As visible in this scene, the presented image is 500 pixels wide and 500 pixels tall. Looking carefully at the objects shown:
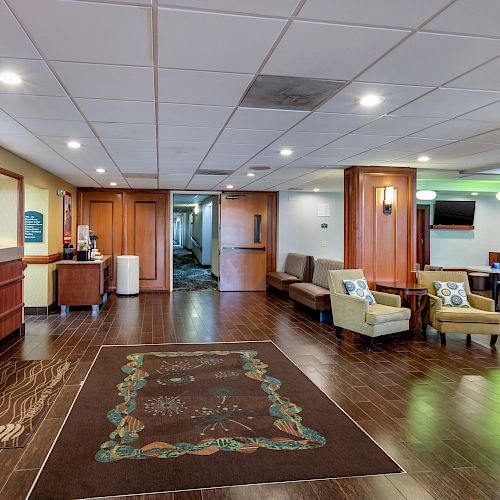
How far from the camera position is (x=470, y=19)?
2.08 m

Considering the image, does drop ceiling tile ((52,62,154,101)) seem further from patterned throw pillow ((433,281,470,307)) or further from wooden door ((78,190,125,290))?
wooden door ((78,190,125,290))

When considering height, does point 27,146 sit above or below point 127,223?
above


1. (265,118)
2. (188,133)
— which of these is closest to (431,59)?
(265,118)

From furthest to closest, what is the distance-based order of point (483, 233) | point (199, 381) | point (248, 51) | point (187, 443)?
point (483, 233) → point (199, 381) → point (187, 443) → point (248, 51)

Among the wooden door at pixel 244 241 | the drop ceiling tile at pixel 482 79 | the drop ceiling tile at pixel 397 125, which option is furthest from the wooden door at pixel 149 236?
the drop ceiling tile at pixel 482 79

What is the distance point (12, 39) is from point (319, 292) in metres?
5.54

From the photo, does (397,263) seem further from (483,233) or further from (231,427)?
(483,233)

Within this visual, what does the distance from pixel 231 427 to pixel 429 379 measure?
7.05 feet

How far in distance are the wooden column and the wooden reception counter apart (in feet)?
14.0

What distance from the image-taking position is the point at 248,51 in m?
2.46

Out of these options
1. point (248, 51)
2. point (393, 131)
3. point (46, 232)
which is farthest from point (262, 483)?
point (46, 232)

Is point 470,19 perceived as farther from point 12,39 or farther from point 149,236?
point 149,236

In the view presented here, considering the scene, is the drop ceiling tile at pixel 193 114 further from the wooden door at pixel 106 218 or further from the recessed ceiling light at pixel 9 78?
the wooden door at pixel 106 218

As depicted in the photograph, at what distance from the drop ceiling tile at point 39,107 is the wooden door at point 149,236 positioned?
6.11 m
